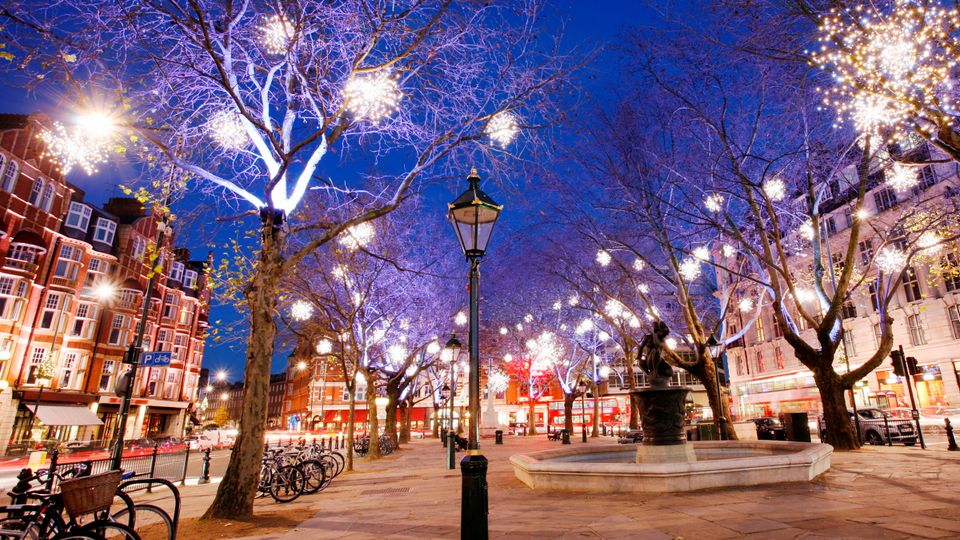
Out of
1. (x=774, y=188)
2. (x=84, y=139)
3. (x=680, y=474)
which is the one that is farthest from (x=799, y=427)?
(x=84, y=139)

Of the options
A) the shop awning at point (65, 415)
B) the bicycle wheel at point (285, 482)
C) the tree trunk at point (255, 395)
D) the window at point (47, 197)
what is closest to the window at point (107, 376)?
the shop awning at point (65, 415)

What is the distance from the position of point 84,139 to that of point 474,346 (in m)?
8.54

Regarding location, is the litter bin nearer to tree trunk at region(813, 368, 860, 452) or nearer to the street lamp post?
tree trunk at region(813, 368, 860, 452)

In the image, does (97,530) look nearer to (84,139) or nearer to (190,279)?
(84,139)

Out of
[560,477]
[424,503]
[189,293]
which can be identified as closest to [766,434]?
[560,477]

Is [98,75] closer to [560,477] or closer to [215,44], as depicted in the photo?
[215,44]

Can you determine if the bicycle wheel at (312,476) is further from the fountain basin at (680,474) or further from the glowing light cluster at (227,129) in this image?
the glowing light cluster at (227,129)

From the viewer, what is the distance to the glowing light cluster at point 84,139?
8414 mm

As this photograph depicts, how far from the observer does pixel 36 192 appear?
30578 millimetres

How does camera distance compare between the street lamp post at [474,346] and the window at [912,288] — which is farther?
the window at [912,288]

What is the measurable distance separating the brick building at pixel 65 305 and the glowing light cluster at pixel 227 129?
22471 millimetres

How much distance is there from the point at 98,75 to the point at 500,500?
1055 cm

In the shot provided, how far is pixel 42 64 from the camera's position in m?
7.57

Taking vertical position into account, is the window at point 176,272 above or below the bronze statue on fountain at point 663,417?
above
